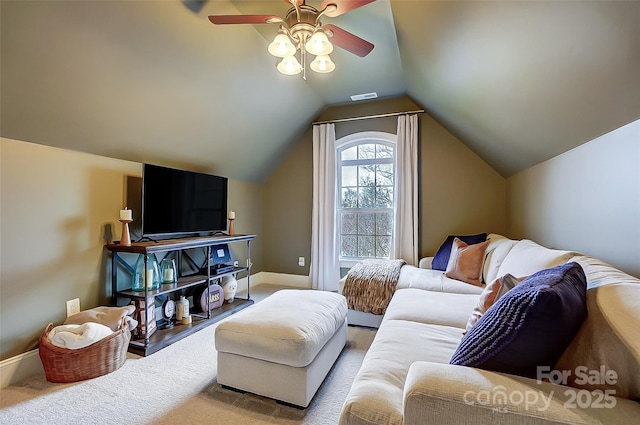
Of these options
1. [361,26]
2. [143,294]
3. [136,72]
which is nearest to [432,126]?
[361,26]

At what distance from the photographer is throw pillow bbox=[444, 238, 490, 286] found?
279 centimetres

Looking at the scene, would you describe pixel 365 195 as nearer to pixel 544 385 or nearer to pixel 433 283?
pixel 433 283

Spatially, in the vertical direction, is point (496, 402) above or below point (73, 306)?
above

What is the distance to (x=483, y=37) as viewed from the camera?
179 cm

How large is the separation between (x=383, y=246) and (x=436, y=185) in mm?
1152

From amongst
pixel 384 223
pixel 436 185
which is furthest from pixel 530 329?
pixel 384 223

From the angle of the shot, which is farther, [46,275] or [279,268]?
[279,268]

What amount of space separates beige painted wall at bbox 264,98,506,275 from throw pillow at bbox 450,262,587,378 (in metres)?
3.00

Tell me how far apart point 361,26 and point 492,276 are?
2.46 m

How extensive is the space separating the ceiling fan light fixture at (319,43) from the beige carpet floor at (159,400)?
2.24m

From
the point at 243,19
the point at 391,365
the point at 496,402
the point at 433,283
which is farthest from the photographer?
the point at 433,283

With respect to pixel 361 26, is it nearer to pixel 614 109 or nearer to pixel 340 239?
pixel 614 109

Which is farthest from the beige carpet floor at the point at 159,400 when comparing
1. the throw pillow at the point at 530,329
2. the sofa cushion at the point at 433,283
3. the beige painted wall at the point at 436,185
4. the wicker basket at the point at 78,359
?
the beige painted wall at the point at 436,185

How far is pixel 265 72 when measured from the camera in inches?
119
